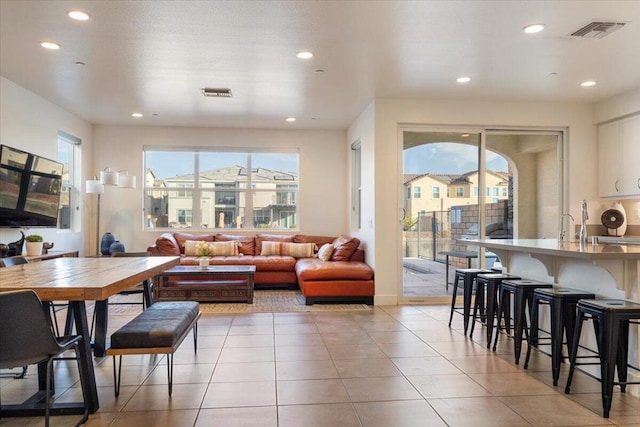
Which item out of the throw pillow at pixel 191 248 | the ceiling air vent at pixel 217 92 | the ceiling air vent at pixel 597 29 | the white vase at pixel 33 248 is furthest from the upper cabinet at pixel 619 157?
the white vase at pixel 33 248

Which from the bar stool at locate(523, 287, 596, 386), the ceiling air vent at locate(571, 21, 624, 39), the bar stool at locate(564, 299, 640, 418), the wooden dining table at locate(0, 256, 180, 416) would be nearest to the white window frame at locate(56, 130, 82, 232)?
the wooden dining table at locate(0, 256, 180, 416)

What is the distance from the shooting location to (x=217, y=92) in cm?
542

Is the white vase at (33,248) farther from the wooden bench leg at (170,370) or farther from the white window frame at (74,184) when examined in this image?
the wooden bench leg at (170,370)

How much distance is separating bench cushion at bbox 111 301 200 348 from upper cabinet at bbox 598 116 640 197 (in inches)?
216

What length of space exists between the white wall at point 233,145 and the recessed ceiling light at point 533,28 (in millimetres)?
4563

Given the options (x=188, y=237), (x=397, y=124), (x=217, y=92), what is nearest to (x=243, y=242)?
(x=188, y=237)

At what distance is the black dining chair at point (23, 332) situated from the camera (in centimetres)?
198

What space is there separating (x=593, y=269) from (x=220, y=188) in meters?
6.29

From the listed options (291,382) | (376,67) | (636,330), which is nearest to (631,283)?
(636,330)

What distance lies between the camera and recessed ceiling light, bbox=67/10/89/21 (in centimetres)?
330

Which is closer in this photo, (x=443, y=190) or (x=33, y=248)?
(x=33, y=248)

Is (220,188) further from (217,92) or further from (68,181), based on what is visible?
(217,92)

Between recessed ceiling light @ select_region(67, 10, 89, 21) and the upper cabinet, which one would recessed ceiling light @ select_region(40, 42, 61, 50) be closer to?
recessed ceiling light @ select_region(67, 10, 89, 21)

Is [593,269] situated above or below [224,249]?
above
